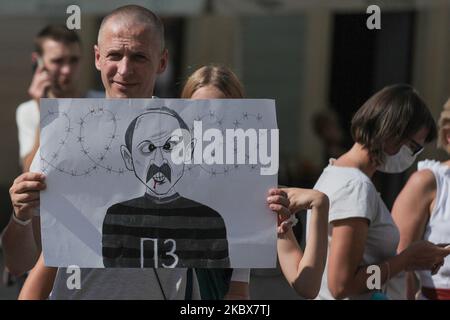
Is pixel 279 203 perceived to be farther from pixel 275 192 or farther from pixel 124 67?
pixel 124 67

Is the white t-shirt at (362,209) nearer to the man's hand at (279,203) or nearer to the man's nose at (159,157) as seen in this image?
the man's hand at (279,203)

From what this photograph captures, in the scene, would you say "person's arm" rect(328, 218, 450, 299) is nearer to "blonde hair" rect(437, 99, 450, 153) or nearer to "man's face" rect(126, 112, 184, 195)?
"blonde hair" rect(437, 99, 450, 153)

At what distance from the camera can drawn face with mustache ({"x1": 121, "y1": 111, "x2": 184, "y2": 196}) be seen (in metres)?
2.85

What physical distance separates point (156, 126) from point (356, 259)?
3.19ft

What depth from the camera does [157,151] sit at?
2859mm

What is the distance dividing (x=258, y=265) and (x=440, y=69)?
8181mm

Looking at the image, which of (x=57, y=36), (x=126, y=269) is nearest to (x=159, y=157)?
(x=126, y=269)

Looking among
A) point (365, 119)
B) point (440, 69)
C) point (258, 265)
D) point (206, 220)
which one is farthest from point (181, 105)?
point (440, 69)

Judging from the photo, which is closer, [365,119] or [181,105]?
[181,105]

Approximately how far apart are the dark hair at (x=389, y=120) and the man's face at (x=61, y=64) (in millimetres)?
2054

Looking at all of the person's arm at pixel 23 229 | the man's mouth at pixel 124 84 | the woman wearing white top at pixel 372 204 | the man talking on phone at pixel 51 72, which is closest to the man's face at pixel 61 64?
the man talking on phone at pixel 51 72

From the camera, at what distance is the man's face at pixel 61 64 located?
5164 mm
